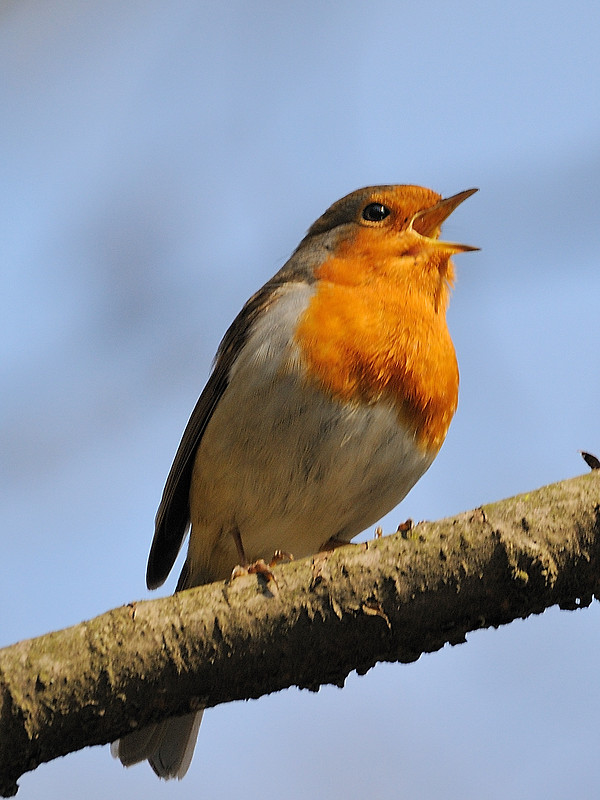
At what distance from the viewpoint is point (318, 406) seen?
12.4 ft

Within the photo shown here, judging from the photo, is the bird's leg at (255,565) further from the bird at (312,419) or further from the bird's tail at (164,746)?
the bird's tail at (164,746)

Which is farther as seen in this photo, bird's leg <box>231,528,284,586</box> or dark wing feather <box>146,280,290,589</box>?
dark wing feather <box>146,280,290,589</box>

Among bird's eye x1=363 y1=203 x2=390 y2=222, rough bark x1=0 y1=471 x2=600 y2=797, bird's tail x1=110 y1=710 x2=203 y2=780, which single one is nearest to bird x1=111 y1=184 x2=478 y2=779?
bird's tail x1=110 y1=710 x2=203 y2=780

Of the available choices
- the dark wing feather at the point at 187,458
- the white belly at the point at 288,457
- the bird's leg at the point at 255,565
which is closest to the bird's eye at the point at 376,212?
the dark wing feather at the point at 187,458

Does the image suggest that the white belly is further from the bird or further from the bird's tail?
the bird's tail

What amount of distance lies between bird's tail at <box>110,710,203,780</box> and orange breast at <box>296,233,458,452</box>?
5.51 feet

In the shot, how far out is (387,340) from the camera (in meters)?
3.95

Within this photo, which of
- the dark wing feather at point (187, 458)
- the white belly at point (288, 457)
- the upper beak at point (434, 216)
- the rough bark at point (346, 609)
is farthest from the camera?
the upper beak at point (434, 216)

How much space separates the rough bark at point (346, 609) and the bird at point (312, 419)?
117 centimetres

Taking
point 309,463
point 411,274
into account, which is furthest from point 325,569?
point 411,274

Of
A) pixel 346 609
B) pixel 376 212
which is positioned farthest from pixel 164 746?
pixel 376 212

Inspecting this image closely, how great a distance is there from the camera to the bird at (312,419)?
381 cm

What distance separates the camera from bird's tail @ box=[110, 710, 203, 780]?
4012 mm

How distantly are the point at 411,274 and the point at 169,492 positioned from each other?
1588mm
